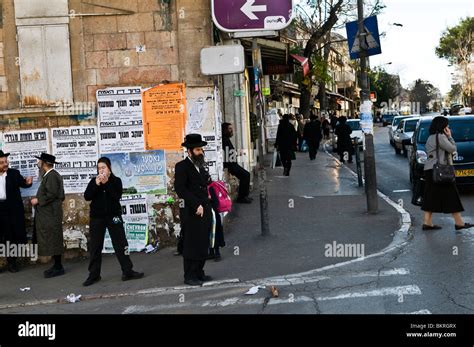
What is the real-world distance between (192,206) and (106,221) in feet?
4.94

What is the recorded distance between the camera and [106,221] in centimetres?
899

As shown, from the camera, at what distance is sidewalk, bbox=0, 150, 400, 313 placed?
879cm

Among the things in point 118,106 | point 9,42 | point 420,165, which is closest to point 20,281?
point 118,106

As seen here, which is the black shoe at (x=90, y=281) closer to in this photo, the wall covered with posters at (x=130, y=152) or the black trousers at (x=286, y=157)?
the wall covered with posters at (x=130, y=152)

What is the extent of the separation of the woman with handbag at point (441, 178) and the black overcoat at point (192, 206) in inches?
159

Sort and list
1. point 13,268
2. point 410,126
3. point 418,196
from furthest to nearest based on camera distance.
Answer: point 410,126 → point 418,196 → point 13,268

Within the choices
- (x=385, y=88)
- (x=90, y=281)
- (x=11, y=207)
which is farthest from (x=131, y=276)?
(x=385, y=88)

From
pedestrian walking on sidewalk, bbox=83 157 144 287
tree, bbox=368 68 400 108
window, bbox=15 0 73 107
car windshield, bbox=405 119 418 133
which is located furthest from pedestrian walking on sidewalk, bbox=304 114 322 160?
tree, bbox=368 68 400 108

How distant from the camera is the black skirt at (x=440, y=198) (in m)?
10.2

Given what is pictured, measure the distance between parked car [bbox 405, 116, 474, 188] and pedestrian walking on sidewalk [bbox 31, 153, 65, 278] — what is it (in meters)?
7.43

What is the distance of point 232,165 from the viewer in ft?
44.1

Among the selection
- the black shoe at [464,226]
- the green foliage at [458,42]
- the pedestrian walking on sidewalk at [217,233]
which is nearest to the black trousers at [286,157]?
the black shoe at [464,226]

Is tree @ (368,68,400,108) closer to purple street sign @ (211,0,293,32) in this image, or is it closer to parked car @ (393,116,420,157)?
parked car @ (393,116,420,157)

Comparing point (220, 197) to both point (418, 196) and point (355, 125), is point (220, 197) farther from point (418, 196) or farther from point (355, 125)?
point (355, 125)
